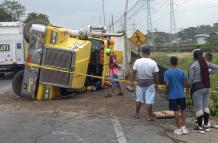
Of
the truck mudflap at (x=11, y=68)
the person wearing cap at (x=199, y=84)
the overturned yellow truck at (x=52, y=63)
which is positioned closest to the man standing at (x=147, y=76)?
the person wearing cap at (x=199, y=84)

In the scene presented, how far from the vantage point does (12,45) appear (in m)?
31.2

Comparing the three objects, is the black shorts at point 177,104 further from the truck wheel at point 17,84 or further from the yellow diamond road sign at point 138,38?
the yellow diamond road sign at point 138,38

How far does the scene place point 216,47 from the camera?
7025cm

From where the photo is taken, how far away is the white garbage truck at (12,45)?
31.1 m

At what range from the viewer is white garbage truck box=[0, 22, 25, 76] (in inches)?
1226

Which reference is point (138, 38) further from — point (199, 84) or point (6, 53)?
point (199, 84)

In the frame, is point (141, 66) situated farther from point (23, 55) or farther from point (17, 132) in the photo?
point (23, 55)

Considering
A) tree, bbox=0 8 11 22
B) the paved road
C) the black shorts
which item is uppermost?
tree, bbox=0 8 11 22

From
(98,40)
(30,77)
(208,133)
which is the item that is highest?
(98,40)

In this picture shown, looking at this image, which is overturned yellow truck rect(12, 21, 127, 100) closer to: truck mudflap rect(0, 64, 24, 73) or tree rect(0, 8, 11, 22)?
truck mudflap rect(0, 64, 24, 73)

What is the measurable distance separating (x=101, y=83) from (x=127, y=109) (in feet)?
17.4

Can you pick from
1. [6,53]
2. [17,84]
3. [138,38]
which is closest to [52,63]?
[17,84]

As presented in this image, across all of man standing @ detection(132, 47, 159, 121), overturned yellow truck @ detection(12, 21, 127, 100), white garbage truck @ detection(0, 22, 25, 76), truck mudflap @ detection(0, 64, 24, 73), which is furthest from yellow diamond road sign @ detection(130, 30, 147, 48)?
man standing @ detection(132, 47, 159, 121)

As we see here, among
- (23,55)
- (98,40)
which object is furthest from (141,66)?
(23,55)
